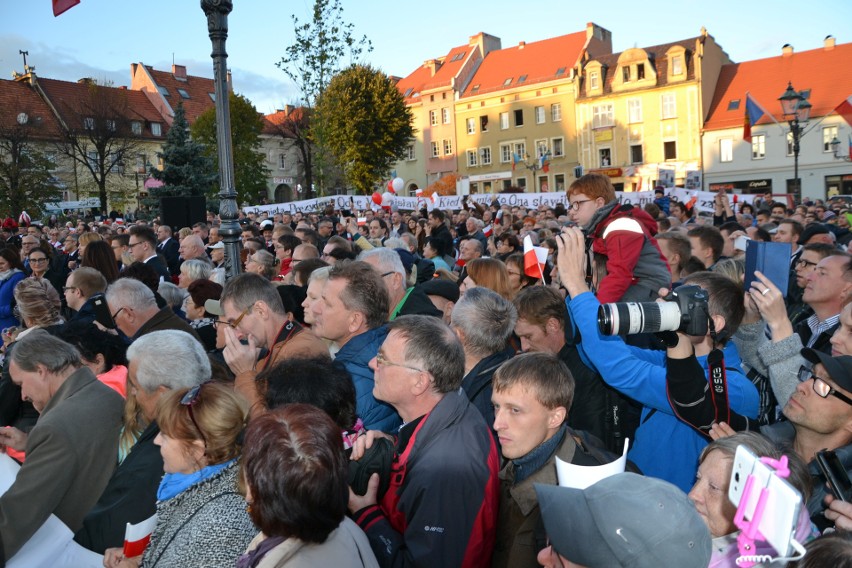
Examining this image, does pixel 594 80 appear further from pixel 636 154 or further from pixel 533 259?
pixel 533 259

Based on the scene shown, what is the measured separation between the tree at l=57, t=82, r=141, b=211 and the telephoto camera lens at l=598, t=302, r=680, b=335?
43867mm

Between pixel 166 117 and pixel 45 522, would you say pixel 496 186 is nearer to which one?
pixel 166 117

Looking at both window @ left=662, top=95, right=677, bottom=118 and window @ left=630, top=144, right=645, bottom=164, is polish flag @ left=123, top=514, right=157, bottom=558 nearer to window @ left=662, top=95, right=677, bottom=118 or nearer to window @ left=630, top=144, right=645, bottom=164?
window @ left=662, top=95, right=677, bottom=118

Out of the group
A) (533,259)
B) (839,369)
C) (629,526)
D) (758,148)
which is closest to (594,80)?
(758,148)

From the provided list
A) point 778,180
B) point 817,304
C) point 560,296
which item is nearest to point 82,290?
point 560,296

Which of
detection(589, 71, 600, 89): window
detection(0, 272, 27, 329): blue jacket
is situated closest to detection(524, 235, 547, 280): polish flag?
detection(0, 272, 27, 329): blue jacket

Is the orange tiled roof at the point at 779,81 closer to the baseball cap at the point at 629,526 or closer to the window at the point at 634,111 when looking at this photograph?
the window at the point at 634,111

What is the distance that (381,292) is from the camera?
13.2 feet

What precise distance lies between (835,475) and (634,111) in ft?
164

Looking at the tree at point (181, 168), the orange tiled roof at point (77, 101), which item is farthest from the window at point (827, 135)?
the orange tiled roof at point (77, 101)

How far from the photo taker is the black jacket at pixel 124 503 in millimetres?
3025

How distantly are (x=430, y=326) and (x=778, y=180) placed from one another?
47.3 metres

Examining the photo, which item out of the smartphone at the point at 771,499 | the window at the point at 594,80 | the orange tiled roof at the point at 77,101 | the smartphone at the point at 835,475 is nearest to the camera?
the smartphone at the point at 771,499

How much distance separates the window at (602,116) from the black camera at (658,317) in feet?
164
